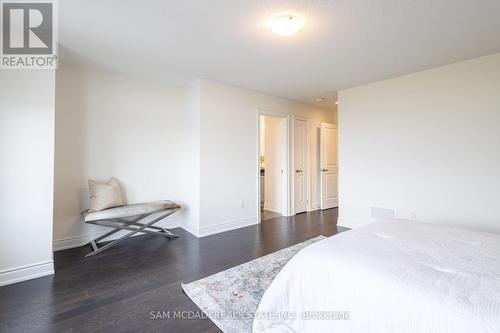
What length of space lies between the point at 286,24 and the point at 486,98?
2600mm

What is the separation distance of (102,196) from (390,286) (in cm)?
322

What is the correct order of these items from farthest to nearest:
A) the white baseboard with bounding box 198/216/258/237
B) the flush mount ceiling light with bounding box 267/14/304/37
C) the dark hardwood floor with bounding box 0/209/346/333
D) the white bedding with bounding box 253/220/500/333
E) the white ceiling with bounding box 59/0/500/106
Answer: the white baseboard with bounding box 198/216/258/237 < the flush mount ceiling light with bounding box 267/14/304/37 < the white ceiling with bounding box 59/0/500/106 < the dark hardwood floor with bounding box 0/209/346/333 < the white bedding with bounding box 253/220/500/333

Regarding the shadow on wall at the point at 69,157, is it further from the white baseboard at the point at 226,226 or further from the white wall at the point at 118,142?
the white baseboard at the point at 226,226

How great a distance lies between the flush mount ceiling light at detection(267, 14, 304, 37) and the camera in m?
2.01

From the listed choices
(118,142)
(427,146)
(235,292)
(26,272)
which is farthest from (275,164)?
(26,272)

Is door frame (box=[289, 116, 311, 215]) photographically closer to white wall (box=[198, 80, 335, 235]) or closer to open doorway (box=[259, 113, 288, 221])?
open doorway (box=[259, 113, 288, 221])

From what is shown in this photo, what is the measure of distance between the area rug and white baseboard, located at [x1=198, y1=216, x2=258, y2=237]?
3.92 ft

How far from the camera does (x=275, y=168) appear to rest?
16.9ft

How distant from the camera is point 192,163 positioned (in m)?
3.70

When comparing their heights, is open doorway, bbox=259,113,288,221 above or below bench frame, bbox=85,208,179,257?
above

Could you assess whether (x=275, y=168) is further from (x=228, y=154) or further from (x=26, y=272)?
(x=26, y=272)

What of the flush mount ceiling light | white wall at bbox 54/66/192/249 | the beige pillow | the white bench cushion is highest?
the flush mount ceiling light

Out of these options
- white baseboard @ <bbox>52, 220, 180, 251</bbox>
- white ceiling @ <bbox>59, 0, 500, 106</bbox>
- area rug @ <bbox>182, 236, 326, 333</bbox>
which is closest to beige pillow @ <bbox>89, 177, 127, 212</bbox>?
white baseboard @ <bbox>52, 220, 180, 251</bbox>

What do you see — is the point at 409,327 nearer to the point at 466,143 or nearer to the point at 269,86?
the point at 466,143
